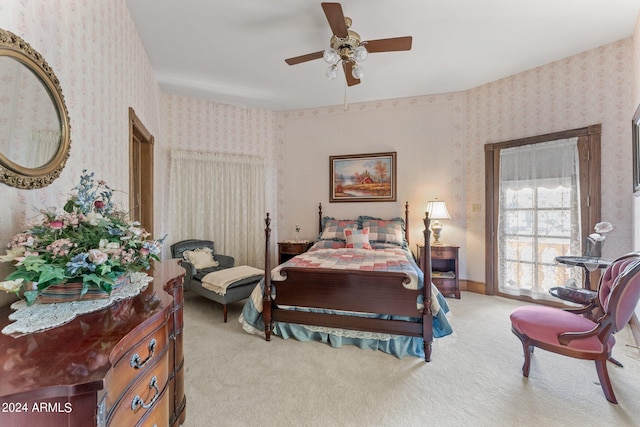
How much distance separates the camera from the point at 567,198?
3250 mm

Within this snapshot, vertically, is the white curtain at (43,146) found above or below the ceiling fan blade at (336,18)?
below

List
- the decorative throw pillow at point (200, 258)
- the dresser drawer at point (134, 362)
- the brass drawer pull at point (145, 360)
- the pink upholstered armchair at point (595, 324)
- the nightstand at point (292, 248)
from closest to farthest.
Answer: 1. the dresser drawer at point (134, 362)
2. the brass drawer pull at point (145, 360)
3. the pink upholstered armchair at point (595, 324)
4. the decorative throw pillow at point (200, 258)
5. the nightstand at point (292, 248)

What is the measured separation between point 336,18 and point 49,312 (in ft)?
7.70

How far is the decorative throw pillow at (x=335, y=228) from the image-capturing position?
413 centimetres

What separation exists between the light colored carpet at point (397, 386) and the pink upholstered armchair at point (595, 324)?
0.22m

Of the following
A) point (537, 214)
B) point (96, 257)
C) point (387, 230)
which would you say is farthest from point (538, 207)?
point (96, 257)

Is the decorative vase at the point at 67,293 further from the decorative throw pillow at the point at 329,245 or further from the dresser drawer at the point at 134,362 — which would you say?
the decorative throw pillow at the point at 329,245

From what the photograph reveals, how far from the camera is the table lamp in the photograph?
3.86 metres

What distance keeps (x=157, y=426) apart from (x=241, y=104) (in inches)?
175

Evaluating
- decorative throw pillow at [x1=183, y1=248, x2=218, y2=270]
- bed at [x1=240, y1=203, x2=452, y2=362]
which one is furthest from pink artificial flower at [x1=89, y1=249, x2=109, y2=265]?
decorative throw pillow at [x1=183, y1=248, x2=218, y2=270]

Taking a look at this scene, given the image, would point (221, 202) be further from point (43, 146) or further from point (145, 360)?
point (145, 360)

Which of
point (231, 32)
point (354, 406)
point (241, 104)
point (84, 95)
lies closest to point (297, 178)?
point (241, 104)

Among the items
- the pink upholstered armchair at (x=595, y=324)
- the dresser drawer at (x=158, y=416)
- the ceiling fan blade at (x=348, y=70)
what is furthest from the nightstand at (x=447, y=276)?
the dresser drawer at (x=158, y=416)

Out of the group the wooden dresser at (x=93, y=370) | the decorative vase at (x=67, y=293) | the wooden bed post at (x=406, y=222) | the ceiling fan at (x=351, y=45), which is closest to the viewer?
the wooden dresser at (x=93, y=370)
